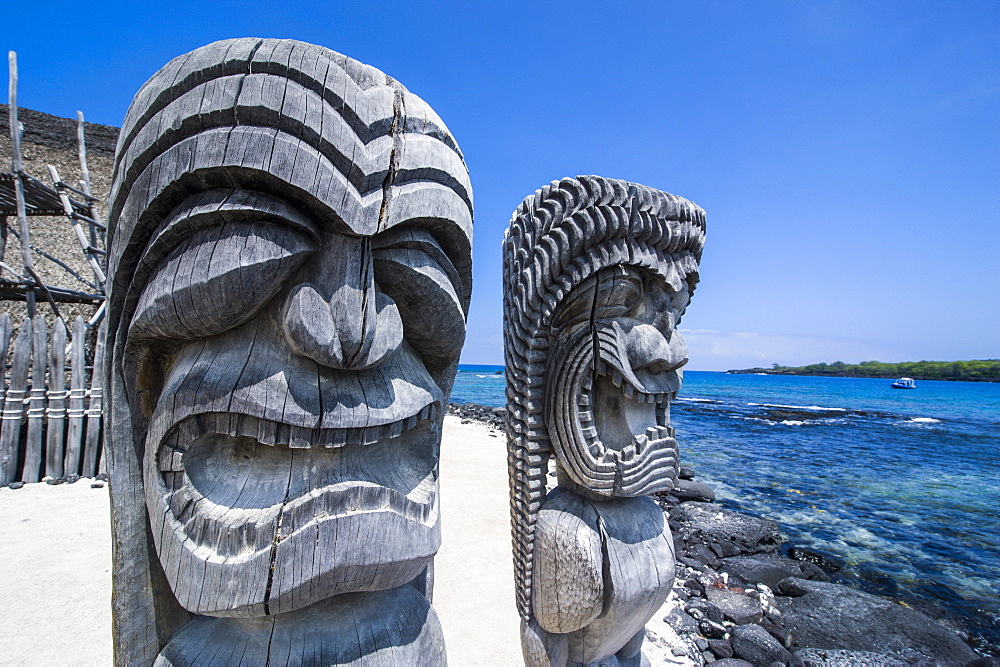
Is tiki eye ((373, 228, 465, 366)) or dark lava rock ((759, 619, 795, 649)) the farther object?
dark lava rock ((759, 619, 795, 649))

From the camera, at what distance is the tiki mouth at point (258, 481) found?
1.14 metres

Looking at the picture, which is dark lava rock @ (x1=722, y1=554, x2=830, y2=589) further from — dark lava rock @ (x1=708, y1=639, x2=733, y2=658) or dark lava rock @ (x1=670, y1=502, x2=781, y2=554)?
dark lava rock @ (x1=708, y1=639, x2=733, y2=658)

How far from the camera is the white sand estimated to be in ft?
10.8

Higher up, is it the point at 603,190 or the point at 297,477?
the point at 603,190

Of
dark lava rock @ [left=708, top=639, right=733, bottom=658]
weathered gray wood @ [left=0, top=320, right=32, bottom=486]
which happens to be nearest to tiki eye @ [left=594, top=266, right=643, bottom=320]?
dark lava rock @ [left=708, top=639, right=733, bottom=658]

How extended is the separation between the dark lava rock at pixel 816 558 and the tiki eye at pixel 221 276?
7.57 metres

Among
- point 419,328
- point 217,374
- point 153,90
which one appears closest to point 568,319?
point 419,328

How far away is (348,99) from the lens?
47.9 inches

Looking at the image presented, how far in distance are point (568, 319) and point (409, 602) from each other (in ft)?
4.64

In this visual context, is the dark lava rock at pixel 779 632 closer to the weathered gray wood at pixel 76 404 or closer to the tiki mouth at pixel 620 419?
the tiki mouth at pixel 620 419

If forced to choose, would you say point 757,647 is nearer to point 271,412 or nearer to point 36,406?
point 271,412

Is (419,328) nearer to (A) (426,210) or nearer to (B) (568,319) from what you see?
(A) (426,210)

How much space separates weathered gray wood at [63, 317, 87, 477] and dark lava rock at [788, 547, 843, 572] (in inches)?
384

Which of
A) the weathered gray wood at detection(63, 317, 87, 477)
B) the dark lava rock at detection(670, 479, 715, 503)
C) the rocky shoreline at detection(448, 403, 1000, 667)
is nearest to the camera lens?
the rocky shoreline at detection(448, 403, 1000, 667)
